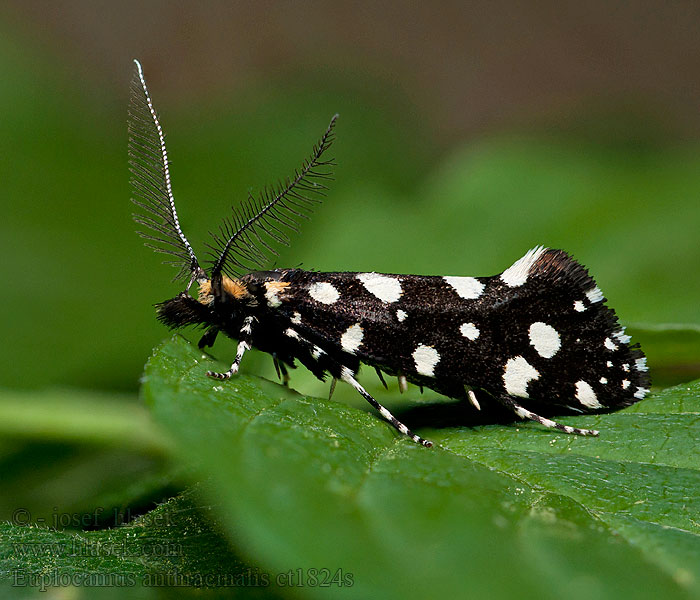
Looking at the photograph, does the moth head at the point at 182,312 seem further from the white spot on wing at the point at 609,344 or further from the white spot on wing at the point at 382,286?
the white spot on wing at the point at 609,344

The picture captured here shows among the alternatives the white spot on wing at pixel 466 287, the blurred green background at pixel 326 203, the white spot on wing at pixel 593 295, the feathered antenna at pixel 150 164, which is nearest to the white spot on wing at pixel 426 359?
the white spot on wing at pixel 466 287

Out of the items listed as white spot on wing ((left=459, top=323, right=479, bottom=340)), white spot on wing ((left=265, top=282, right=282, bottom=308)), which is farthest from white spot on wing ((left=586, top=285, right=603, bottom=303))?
white spot on wing ((left=265, top=282, right=282, bottom=308))

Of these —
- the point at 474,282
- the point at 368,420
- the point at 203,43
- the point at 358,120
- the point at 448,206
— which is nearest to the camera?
the point at 368,420

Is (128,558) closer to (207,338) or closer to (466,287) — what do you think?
(207,338)

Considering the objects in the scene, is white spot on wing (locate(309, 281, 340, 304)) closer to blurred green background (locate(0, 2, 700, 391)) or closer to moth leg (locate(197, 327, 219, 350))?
moth leg (locate(197, 327, 219, 350))

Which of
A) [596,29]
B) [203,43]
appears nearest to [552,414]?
[203,43]

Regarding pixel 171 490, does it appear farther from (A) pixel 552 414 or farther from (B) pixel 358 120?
(B) pixel 358 120

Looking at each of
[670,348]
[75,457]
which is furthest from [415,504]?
[75,457]
